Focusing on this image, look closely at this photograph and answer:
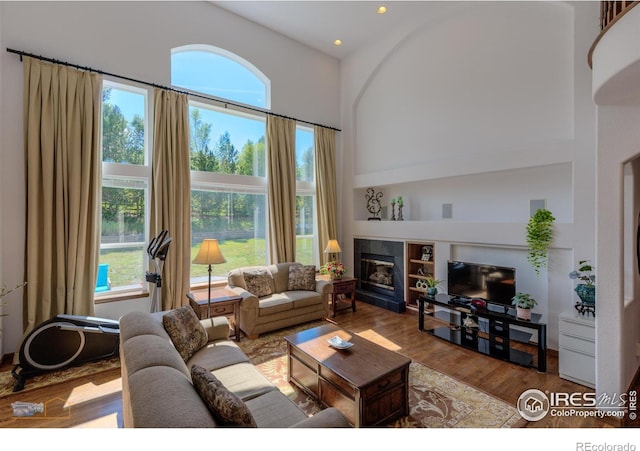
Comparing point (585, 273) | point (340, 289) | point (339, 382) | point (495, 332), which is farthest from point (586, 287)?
point (340, 289)

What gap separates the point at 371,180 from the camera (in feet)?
19.8

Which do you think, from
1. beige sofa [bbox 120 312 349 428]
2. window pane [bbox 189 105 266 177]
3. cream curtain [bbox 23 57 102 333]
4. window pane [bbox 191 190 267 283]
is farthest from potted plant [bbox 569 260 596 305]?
cream curtain [bbox 23 57 102 333]

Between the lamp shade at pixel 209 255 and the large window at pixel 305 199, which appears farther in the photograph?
the large window at pixel 305 199

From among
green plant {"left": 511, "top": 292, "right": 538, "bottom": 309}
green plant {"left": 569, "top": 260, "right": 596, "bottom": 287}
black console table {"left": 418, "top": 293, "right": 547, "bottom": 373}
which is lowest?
black console table {"left": 418, "top": 293, "right": 547, "bottom": 373}

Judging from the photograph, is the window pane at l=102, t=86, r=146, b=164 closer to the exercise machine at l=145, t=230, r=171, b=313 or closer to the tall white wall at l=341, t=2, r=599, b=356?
the exercise machine at l=145, t=230, r=171, b=313

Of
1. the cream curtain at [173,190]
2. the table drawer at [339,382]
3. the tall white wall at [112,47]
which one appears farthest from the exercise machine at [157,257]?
the table drawer at [339,382]

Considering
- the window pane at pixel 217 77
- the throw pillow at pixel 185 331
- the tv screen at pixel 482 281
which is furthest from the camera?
the window pane at pixel 217 77

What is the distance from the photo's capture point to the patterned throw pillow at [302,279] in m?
5.01

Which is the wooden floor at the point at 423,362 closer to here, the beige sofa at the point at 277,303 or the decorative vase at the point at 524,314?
the decorative vase at the point at 524,314

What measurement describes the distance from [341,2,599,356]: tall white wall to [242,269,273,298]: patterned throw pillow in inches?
95.7

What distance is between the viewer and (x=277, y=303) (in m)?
4.37

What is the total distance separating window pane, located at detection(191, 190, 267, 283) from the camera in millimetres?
4945

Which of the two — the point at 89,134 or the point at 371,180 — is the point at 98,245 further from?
the point at 371,180

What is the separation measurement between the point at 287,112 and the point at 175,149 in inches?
93.6
